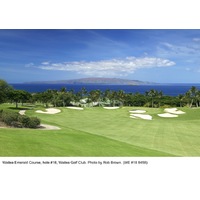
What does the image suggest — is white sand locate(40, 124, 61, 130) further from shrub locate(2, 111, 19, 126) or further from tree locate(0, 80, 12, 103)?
tree locate(0, 80, 12, 103)

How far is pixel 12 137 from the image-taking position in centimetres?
745

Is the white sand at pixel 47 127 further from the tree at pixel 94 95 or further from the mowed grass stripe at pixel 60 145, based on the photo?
the tree at pixel 94 95

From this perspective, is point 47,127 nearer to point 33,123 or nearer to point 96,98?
point 33,123

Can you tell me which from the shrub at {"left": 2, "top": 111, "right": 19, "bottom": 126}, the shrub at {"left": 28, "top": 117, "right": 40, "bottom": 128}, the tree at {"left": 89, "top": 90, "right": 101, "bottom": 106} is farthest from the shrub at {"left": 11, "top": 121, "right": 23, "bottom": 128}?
the tree at {"left": 89, "top": 90, "right": 101, "bottom": 106}

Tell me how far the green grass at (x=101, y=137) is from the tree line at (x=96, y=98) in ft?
2.68

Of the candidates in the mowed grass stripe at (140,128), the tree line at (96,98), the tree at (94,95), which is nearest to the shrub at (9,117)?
the tree line at (96,98)

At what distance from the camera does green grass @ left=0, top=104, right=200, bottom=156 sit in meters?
7.19

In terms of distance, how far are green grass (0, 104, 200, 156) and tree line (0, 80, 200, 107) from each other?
0.82 m

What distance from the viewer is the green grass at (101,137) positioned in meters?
7.19
